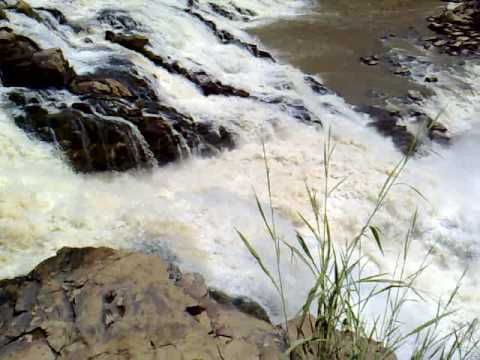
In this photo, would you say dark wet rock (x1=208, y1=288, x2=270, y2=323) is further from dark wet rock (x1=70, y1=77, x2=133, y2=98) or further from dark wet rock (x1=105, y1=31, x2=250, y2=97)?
dark wet rock (x1=105, y1=31, x2=250, y2=97)

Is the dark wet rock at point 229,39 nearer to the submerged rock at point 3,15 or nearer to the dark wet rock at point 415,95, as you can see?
the dark wet rock at point 415,95

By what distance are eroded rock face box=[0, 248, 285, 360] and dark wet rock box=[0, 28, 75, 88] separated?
269cm

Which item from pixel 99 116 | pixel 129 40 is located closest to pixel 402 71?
pixel 129 40

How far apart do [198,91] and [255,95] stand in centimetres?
81

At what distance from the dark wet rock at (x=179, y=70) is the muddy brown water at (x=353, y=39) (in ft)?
6.23

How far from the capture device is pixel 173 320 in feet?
8.65

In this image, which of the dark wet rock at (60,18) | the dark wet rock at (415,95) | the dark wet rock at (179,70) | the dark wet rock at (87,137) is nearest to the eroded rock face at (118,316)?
the dark wet rock at (87,137)

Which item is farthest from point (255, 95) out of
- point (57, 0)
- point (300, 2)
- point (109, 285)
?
point (300, 2)

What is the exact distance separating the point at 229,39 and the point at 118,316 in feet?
22.3

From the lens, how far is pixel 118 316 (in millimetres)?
2623

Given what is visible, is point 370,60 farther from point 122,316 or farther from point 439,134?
point 122,316

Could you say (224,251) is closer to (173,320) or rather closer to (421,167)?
(173,320)

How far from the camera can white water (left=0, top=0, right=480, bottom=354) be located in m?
3.63

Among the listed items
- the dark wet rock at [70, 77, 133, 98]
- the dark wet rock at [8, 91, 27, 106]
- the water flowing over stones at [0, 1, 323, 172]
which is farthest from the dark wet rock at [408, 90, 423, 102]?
the dark wet rock at [8, 91, 27, 106]
